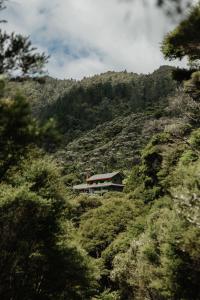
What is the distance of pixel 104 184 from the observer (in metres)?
113

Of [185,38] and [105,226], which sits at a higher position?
[185,38]

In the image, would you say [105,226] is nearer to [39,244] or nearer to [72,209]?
[72,209]

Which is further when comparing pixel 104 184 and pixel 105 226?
pixel 104 184

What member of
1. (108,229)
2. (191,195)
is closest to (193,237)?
(191,195)

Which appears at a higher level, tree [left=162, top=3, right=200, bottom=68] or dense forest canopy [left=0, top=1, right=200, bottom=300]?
tree [left=162, top=3, right=200, bottom=68]

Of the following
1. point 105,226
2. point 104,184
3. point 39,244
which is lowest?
point 104,184

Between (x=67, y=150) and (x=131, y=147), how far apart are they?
136 feet

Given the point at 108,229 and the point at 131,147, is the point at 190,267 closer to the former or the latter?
the point at 108,229

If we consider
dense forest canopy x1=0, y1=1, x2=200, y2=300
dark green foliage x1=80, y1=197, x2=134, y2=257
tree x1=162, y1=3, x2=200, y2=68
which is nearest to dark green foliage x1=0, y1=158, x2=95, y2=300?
dense forest canopy x1=0, y1=1, x2=200, y2=300

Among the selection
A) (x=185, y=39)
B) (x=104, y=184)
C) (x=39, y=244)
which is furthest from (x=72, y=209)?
(x=104, y=184)

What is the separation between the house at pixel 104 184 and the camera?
112 meters

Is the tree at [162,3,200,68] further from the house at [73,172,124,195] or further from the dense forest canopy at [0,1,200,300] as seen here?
the house at [73,172,124,195]

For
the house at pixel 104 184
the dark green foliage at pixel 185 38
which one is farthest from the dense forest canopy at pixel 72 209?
the house at pixel 104 184

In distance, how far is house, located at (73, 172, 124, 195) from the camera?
112250 mm
